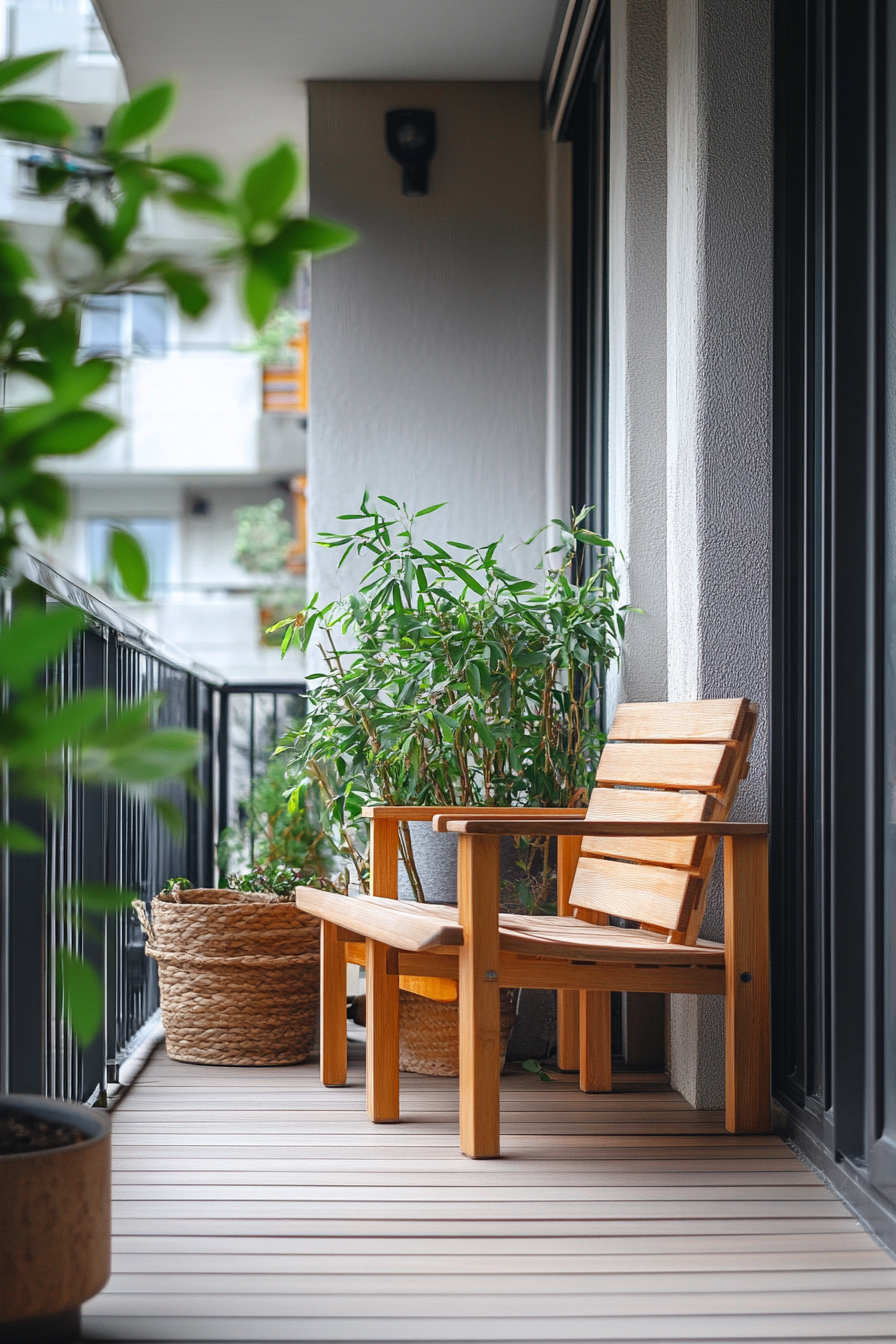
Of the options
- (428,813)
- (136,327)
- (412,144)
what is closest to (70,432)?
(428,813)

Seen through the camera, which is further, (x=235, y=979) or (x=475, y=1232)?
(x=235, y=979)

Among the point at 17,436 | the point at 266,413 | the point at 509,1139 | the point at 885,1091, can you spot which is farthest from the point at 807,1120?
the point at 266,413

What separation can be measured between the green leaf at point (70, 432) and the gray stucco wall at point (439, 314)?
346 centimetres

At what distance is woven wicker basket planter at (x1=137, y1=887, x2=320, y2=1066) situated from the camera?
9.50 ft

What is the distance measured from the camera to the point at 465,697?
2.88 metres

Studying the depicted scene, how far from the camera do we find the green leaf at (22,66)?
0.72 metres

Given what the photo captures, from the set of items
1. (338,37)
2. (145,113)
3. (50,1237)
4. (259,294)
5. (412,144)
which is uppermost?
(338,37)

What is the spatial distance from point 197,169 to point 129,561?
0.23 m

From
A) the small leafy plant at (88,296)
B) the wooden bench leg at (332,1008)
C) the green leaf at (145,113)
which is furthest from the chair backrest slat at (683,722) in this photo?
the green leaf at (145,113)

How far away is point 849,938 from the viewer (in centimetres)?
195

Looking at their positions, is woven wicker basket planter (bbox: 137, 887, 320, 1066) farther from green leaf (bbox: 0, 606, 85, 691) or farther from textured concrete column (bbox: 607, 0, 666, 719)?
green leaf (bbox: 0, 606, 85, 691)

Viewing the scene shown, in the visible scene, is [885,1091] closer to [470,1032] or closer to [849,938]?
[849,938]

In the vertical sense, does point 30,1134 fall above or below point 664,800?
below

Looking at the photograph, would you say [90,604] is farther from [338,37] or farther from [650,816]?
[338,37]
